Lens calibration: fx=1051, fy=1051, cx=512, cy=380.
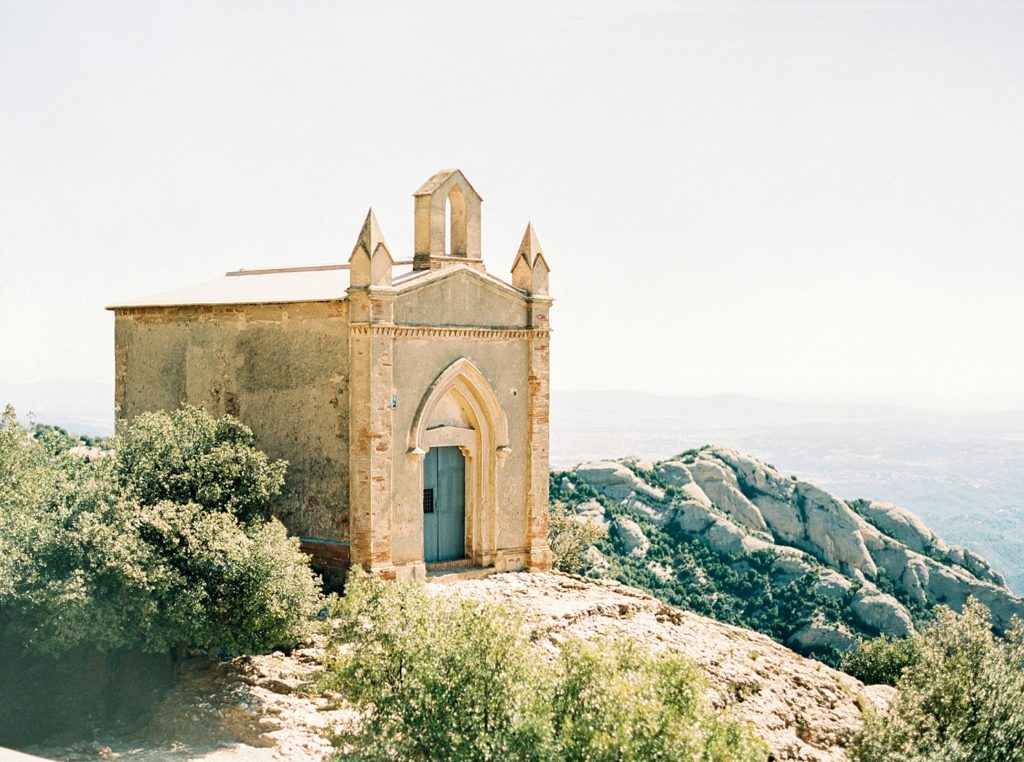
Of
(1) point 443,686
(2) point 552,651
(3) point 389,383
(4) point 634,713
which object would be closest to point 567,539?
(3) point 389,383

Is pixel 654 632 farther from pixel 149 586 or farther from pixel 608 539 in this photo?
pixel 608 539

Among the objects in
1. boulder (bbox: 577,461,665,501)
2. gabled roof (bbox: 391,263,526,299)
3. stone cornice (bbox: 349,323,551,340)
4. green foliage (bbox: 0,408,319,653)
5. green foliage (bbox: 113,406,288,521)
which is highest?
gabled roof (bbox: 391,263,526,299)

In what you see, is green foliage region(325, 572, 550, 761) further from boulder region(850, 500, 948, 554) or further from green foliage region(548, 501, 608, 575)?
boulder region(850, 500, 948, 554)

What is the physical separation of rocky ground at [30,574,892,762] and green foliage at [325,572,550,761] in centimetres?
140

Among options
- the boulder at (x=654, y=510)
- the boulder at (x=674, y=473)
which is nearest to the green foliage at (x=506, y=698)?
the boulder at (x=654, y=510)

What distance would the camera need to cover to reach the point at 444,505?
28.1m

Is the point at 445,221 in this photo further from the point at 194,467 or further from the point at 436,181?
the point at 194,467

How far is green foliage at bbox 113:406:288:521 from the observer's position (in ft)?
76.8

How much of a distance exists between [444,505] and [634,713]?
12543 mm

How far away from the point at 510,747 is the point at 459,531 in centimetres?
1258

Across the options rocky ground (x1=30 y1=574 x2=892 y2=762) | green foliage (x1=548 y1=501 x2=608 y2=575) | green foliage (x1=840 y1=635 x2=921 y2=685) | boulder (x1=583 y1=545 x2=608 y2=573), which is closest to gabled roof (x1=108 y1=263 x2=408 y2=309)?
rocky ground (x1=30 y1=574 x2=892 y2=762)

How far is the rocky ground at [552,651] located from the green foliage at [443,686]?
1400 millimetres

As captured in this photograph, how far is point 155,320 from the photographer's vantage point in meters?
29.0

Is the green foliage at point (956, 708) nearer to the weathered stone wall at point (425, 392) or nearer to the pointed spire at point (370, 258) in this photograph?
the weathered stone wall at point (425, 392)
